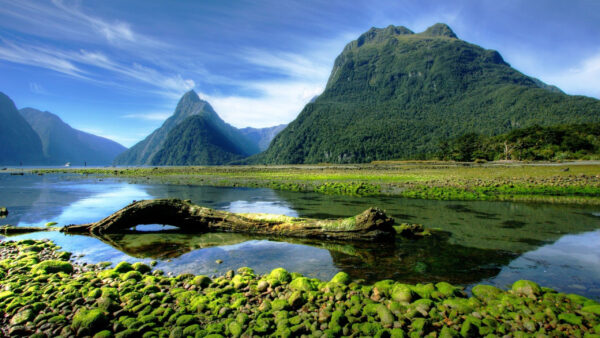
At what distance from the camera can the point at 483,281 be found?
23.0 ft

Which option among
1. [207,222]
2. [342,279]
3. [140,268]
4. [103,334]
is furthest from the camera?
[207,222]

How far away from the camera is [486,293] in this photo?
597cm

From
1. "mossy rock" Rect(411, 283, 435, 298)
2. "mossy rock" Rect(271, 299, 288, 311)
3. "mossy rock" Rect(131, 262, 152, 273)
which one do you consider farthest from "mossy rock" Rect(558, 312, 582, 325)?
"mossy rock" Rect(131, 262, 152, 273)

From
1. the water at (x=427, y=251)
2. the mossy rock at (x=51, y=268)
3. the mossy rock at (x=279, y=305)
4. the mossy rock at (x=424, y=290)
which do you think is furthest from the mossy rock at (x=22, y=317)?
the mossy rock at (x=424, y=290)

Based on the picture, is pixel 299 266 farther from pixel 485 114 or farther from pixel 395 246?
pixel 485 114

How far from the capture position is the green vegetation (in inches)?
187

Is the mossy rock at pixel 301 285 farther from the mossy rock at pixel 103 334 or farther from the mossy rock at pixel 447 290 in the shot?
the mossy rock at pixel 103 334

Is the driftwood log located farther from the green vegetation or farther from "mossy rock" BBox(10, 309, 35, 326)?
"mossy rock" BBox(10, 309, 35, 326)

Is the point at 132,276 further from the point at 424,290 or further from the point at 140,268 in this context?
the point at 424,290

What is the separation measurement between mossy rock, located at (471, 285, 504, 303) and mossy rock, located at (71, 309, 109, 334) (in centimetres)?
768

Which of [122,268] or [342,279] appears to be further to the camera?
[122,268]

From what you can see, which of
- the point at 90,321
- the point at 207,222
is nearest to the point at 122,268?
the point at 90,321

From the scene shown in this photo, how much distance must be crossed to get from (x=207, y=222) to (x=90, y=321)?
7824 mm

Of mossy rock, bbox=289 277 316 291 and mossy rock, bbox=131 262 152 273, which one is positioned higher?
mossy rock, bbox=289 277 316 291
